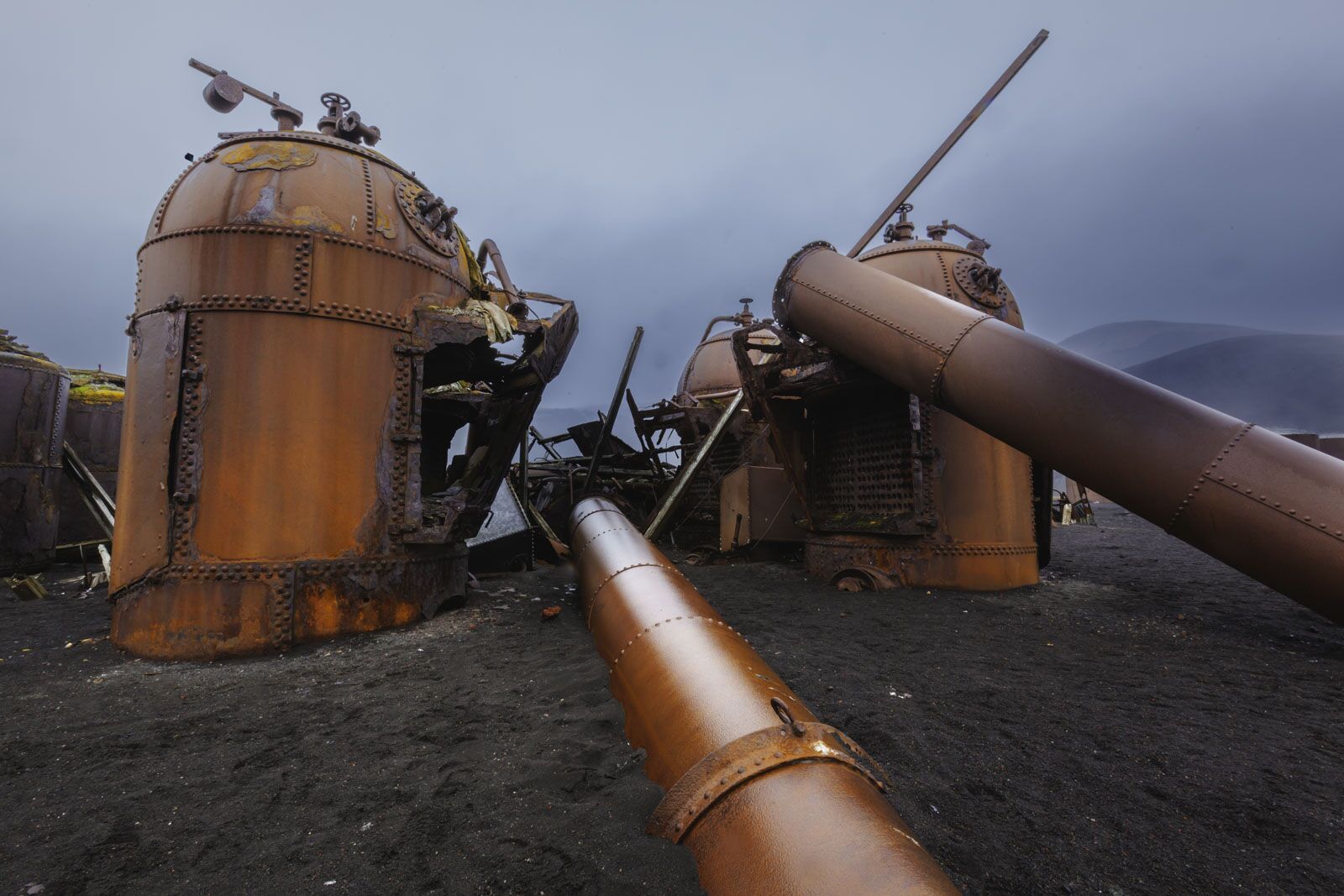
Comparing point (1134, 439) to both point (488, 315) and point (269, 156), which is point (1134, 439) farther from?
point (269, 156)

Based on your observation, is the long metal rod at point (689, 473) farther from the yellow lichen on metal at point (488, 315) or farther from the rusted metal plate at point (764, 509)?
the yellow lichen on metal at point (488, 315)

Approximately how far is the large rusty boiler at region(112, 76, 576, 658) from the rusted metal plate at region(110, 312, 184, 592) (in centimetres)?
2

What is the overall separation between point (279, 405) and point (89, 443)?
10.0 meters

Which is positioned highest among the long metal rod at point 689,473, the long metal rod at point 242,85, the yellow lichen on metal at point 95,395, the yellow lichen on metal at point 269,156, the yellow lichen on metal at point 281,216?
the long metal rod at point 242,85

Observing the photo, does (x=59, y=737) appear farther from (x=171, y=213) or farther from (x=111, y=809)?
(x=171, y=213)

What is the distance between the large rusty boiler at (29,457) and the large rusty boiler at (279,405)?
6222 millimetres

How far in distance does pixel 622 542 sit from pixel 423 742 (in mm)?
2388

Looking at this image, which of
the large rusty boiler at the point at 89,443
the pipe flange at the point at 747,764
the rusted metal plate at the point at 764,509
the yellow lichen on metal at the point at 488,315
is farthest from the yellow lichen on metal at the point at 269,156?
the large rusty boiler at the point at 89,443

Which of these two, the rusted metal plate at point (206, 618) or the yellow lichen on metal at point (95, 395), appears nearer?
the rusted metal plate at point (206, 618)

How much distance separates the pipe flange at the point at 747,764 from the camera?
6.82 feet

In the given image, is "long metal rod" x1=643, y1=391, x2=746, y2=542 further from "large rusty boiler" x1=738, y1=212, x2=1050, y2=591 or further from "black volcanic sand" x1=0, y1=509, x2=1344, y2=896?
"black volcanic sand" x1=0, y1=509, x2=1344, y2=896

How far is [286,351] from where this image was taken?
17.4 ft

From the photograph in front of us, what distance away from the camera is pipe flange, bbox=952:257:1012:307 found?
7871mm

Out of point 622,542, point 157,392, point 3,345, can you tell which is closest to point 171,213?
point 157,392
